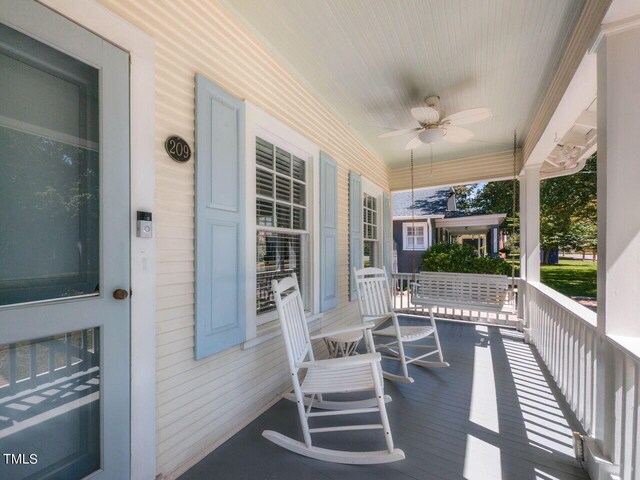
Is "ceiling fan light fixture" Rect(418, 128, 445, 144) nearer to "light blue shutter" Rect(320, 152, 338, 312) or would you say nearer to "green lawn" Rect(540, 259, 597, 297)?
"light blue shutter" Rect(320, 152, 338, 312)

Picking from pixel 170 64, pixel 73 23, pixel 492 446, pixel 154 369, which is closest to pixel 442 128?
pixel 170 64

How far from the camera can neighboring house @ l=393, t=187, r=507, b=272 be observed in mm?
10453

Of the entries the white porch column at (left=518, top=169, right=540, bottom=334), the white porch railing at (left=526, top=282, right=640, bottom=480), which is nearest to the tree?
the white porch column at (left=518, top=169, right=540, bottom=334)

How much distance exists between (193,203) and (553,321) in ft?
11.9

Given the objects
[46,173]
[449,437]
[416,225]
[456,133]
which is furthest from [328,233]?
[416,225]

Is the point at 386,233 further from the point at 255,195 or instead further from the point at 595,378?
the point at 595,378

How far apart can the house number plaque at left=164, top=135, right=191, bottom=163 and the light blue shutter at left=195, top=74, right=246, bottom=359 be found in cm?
7

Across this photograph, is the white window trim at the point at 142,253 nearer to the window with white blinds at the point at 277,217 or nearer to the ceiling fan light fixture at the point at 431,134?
the window with white blinds at the point at 277,217

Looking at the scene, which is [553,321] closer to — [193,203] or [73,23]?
[193,203]

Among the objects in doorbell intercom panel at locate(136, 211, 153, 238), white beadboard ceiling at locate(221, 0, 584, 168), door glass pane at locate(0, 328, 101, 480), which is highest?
white beadboard ceiling at locate(221, 0, 584, 168)

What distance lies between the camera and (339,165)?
13.1 feet

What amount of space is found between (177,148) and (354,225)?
295 centimetres

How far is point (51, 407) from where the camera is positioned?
1.26 m

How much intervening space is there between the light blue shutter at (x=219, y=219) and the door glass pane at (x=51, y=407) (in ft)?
1.87
